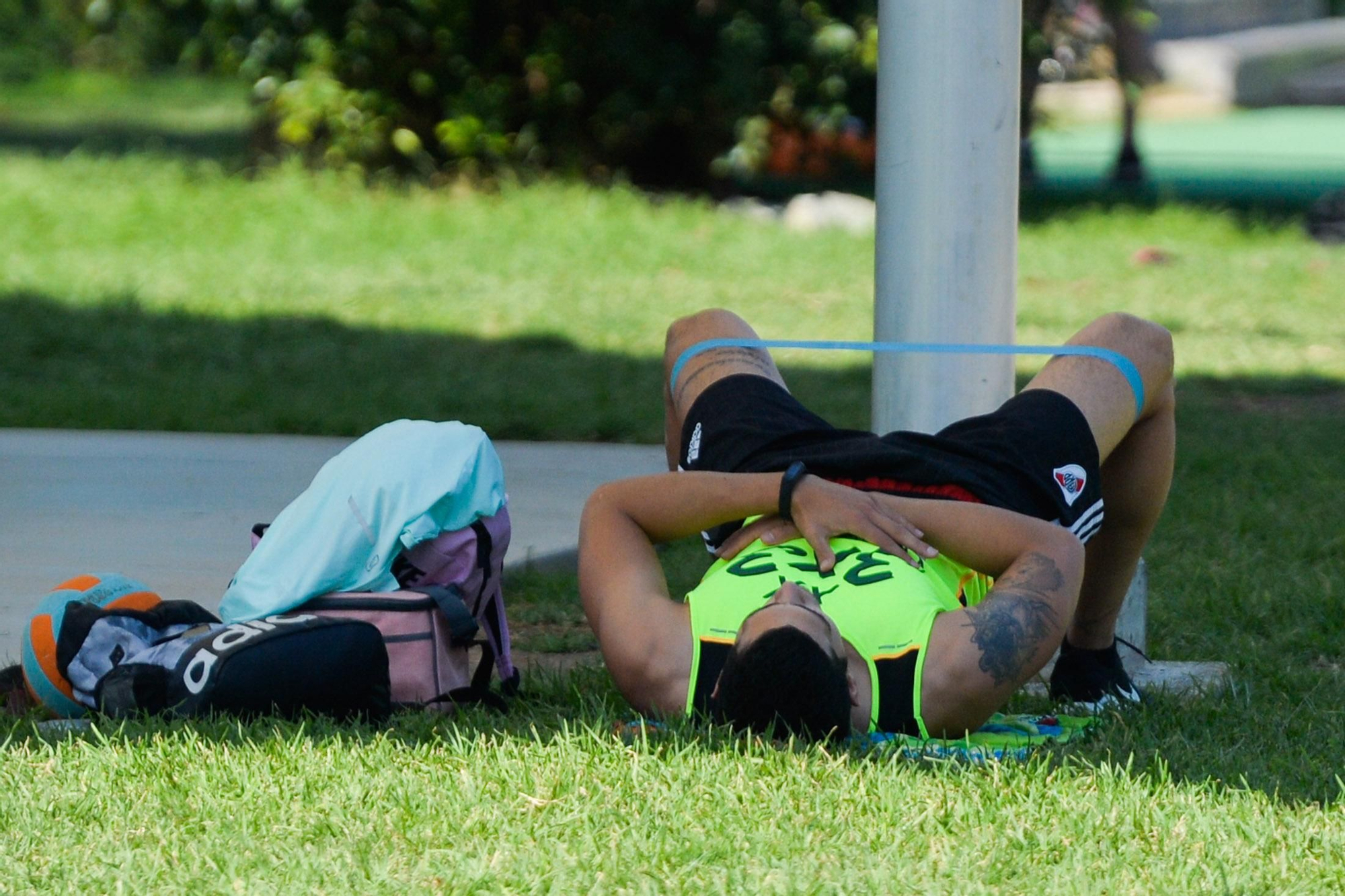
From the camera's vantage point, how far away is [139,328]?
27.6 feet

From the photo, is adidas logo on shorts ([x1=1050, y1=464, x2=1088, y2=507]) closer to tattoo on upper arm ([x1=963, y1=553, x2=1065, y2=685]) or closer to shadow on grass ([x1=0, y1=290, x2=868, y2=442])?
tattoo on upper arm ([x1=963, y1=553, x2=1065, y2=685])

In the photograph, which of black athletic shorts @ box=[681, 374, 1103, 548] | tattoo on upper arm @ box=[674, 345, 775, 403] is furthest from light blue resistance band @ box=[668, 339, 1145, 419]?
black athletic shorts @ box=[681, 374, 1103, 548]

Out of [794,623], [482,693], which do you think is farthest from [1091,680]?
[482,693]

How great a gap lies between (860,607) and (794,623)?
29cm

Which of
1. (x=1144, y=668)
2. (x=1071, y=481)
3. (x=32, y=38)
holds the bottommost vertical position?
(x=1144, y=668)

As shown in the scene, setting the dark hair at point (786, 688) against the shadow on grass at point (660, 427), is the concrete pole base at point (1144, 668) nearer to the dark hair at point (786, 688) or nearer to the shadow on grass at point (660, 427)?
the shadow on grass at point (660, 427)

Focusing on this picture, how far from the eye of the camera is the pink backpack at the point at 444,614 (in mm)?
3301

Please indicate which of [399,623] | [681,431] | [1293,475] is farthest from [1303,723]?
[1293,475]

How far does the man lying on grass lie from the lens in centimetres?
293

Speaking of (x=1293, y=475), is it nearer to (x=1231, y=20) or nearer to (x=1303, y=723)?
(x=1303, y=723)

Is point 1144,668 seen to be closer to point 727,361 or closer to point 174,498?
point 727,361

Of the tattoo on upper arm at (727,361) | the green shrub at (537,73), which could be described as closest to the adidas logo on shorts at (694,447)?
the tattoo on upper arm at (727,361)

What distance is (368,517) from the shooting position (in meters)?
3.39

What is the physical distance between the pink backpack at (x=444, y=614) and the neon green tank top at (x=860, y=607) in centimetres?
53
